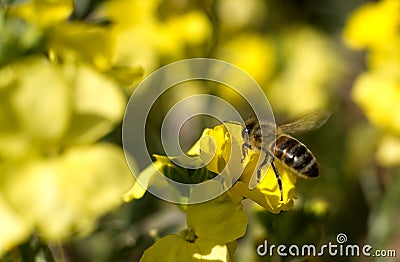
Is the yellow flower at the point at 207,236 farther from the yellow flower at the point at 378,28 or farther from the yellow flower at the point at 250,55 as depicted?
the yellow flower at the point at 250,55

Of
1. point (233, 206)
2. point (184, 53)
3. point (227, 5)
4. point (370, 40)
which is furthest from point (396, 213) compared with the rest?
point (233, 206)

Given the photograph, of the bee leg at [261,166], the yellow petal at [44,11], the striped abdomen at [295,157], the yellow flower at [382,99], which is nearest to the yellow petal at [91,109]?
the yellow petal at [44,11]

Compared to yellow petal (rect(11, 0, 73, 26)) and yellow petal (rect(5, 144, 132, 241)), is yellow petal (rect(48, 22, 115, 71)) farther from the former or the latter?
yellow petal (rect(5, 144, 132, 241))

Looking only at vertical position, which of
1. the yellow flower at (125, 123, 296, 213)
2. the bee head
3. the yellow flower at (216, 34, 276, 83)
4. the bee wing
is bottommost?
the yellow flower at (216, 34, 276, 83)

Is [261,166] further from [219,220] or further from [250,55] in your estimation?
[250,55]

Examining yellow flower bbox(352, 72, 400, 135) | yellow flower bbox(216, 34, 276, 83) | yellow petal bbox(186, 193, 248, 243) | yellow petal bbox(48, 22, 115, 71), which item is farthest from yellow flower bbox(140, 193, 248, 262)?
yellow flower bbox(216, 34, 276, 83)

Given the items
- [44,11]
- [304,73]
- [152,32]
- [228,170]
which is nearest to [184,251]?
[228,170]

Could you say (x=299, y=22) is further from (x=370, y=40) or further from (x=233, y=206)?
(x=233, y=206)
